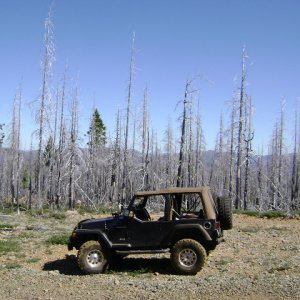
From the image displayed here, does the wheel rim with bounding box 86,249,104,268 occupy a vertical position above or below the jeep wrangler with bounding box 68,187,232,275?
below

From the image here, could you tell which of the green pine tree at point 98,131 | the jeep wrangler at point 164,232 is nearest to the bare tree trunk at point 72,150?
the green pine tree at point 98,131

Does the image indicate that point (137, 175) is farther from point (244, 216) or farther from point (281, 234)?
point (281, 234)

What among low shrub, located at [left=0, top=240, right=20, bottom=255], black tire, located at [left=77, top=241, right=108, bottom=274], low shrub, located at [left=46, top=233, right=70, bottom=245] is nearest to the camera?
black tire, located at [left=77, top=241, right=108, bottom=274]

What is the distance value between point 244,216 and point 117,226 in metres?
13.7

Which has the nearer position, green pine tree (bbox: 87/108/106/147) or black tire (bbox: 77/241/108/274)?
black tire (bbox: 77/241/108/274)

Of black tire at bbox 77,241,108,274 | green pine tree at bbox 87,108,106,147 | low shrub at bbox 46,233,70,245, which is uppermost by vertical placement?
green pine tree at bbox 87,108,106,147

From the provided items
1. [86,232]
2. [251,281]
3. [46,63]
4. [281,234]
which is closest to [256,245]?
[281,234]

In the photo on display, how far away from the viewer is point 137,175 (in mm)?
46031

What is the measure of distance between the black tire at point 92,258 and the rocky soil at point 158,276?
22cm

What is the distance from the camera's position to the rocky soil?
7816 mm

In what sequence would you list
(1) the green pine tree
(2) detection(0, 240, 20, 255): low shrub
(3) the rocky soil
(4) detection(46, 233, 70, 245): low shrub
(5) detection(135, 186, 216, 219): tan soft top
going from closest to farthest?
(3) the rocky soil < (5) detection(135, 186, 216, 219): tan soft top < (2) detection(0, 240, 20, 255): low shrub < (4) detection(46, 233, 70, 245): low shrub < (1) the green pine tree

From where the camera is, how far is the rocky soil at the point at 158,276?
7816mm

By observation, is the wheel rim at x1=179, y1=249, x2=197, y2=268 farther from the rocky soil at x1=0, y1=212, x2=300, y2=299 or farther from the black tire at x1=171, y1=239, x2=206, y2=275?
the rocky soil at x1=0, y1=212, x2=300, y2=299

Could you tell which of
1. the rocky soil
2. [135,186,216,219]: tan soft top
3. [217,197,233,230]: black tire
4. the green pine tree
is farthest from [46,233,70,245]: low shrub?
the green pine tree
